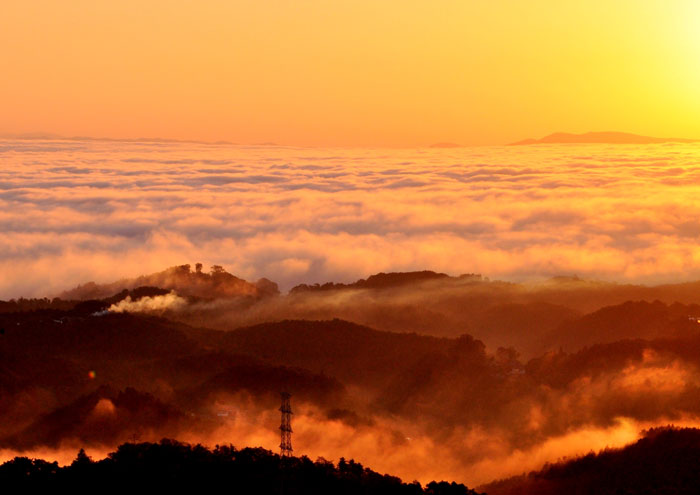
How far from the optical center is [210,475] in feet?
270

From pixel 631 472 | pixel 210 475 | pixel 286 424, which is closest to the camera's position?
pixel 286 424

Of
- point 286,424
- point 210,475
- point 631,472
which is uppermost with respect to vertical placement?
point 286,424

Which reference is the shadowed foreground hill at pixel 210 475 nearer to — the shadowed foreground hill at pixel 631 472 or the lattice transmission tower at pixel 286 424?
the lattice transmission tower at pixel 286 424

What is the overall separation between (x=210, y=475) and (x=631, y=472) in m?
33.2

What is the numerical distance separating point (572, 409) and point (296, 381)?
3212 cm

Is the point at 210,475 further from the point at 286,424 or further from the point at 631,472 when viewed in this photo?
the point at 631,472

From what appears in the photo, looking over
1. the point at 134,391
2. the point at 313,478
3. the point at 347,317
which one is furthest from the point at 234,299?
the point at 313,478

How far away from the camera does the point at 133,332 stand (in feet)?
495

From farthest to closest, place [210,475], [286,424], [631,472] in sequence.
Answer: [631,472]
[210,475]
[286,424]

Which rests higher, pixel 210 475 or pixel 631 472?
pixel 210 475

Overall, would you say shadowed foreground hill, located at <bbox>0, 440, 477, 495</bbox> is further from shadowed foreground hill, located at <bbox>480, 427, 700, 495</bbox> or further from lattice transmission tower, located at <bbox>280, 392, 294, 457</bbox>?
shadowed foreground hill, located at <bbox>480, 427, 700, 495</bbox>

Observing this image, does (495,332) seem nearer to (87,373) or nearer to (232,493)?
(87,373)

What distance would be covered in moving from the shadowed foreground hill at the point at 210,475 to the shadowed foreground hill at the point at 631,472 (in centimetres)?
1163

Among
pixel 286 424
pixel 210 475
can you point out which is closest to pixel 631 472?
pixel 286 424
